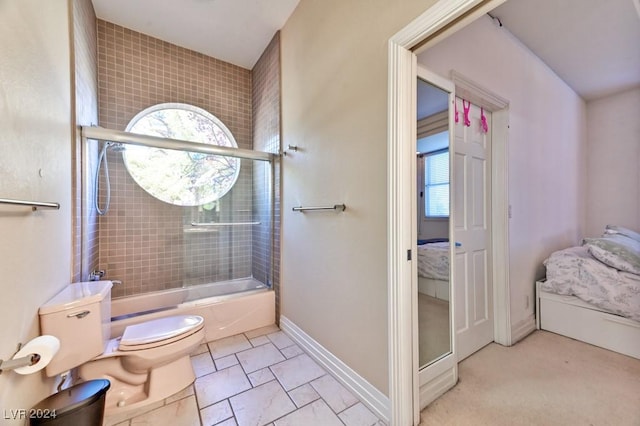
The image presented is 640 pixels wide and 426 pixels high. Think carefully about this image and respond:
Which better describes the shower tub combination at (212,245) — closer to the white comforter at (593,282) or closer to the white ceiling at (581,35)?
the white ceiling at (581,35)

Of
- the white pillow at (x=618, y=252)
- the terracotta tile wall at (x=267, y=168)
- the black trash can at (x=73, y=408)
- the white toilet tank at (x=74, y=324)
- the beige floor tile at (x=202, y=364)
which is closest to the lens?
the black trash can at (x=73, y=408)

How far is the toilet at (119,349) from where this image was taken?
1.22m

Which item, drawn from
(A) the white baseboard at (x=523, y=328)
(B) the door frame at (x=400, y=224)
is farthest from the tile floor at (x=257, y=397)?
(A) the white baseboard at (x=523, y=328)

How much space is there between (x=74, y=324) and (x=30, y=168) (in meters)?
0.78

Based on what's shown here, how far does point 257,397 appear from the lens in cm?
147

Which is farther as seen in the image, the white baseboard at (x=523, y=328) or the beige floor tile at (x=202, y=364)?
the white baseboard at (x=523, y=328)

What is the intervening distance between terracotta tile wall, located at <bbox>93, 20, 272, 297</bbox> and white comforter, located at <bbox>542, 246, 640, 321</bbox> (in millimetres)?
3024

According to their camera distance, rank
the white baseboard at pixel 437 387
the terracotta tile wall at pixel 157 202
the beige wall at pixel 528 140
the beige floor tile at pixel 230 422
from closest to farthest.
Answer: the beige floor tile at pixel 230 422
the white baseboard at pixel 437 387
the beige wall at pixel 528 140
the terracotta tile wall at pixel 157 202

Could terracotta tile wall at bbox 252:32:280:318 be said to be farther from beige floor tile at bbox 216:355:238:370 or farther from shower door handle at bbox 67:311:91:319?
shower door handle at bbox 67:311:91:319

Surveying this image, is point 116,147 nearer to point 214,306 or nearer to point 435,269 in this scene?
point 214,306

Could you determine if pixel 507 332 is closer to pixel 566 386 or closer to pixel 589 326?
pixel 566 386

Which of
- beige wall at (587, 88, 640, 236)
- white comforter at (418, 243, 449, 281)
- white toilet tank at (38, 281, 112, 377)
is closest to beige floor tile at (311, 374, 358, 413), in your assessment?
white comforter at (418, 243, 449, 281)

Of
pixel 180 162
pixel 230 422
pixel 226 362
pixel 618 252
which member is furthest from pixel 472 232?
pixel 180 162

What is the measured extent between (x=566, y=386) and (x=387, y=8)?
2.55 meters
